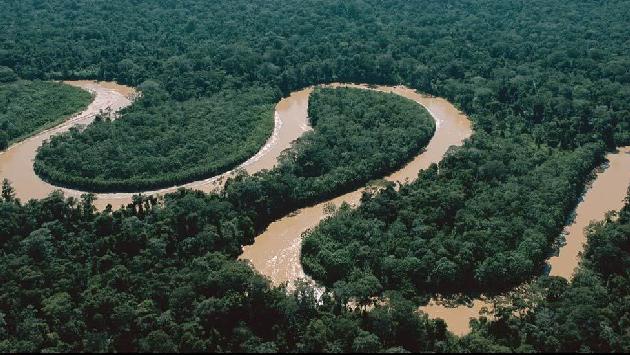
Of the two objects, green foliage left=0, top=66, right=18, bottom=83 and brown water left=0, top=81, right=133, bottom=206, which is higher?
green foliage left=0, top=66, right=18, bottom=83

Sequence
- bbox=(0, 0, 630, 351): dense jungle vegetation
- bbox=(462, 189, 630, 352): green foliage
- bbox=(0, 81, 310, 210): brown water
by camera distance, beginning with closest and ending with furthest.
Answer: bbox=(462, 189, 630, 352): green foliage, bbox=(0, 0, 630, 351): dense jungle vegetation, bbox=(0, 81, 310, 210): brown water

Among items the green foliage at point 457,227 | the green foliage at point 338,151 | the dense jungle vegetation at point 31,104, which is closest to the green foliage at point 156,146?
the green foliage at point 338,151

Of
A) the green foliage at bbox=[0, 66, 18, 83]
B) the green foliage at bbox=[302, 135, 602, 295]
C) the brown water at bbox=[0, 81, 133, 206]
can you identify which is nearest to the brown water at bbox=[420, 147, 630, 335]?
the green foliage at bbox=[302, 135, 602, 295]

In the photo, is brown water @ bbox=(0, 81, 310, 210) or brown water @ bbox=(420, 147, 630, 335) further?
brown water @ bbox=(0, 81, 310, 210)

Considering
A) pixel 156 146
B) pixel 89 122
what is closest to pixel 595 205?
pixel 156 146

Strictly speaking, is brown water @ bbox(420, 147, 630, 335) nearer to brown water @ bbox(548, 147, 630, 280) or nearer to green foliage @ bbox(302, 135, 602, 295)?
brown water @ bbox(548, 147, 630, 280)

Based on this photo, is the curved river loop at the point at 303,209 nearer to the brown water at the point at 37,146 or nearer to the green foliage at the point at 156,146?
the brown water at the point at 37,146
